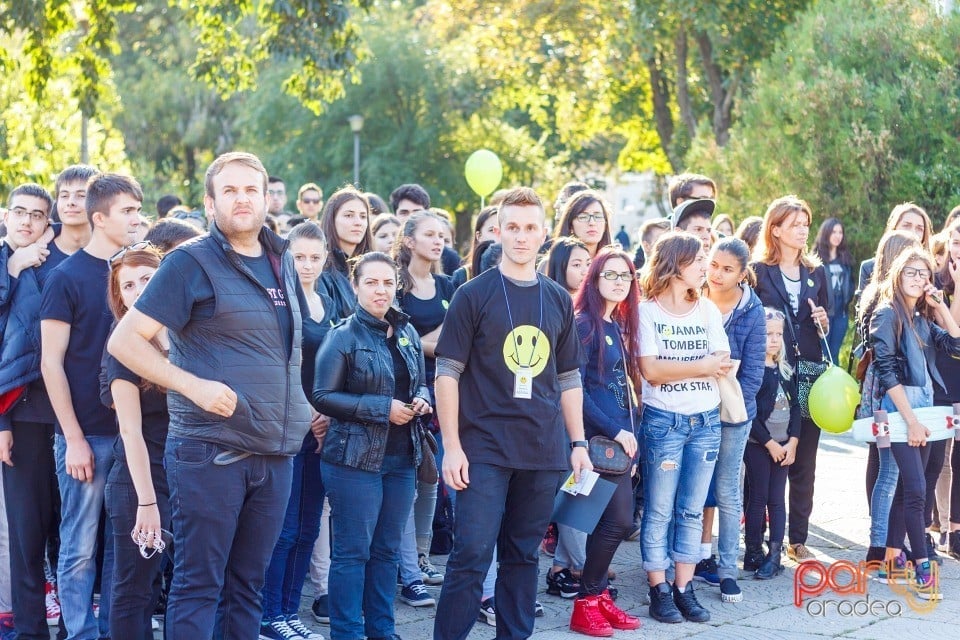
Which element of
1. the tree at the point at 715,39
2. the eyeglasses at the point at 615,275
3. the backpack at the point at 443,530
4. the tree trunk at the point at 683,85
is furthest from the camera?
the tree trunk at the point at 683,85

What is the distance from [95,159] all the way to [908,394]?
2350cm

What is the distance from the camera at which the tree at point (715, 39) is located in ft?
72.0

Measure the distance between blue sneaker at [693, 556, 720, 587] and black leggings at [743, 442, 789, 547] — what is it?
25 cm

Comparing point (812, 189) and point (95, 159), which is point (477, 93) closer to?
point (95, 159)

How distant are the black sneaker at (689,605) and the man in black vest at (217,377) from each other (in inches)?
108

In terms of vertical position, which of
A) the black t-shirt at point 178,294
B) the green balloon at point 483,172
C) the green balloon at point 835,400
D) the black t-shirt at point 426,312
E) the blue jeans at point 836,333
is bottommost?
the green balloon at point 835,400

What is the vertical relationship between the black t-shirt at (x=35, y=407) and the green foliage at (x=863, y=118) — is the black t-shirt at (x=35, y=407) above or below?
below

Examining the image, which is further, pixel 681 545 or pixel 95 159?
pixel 95 159

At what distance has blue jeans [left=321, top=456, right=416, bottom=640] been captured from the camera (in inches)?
217

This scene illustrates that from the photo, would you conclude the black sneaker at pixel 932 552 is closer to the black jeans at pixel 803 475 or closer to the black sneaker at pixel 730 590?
the black jeans at pixel 803 475

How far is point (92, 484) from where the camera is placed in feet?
17.3

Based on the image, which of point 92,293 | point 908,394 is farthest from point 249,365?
point 908,394

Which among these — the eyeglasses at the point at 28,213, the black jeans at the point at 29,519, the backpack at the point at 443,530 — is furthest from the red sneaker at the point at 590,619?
the eyeglasses at the point at 28,213

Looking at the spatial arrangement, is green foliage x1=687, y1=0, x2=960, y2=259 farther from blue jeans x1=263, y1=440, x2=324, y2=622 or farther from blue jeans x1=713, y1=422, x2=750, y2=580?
blue jeans x1=263, y1=440, x2=324, y2=622
